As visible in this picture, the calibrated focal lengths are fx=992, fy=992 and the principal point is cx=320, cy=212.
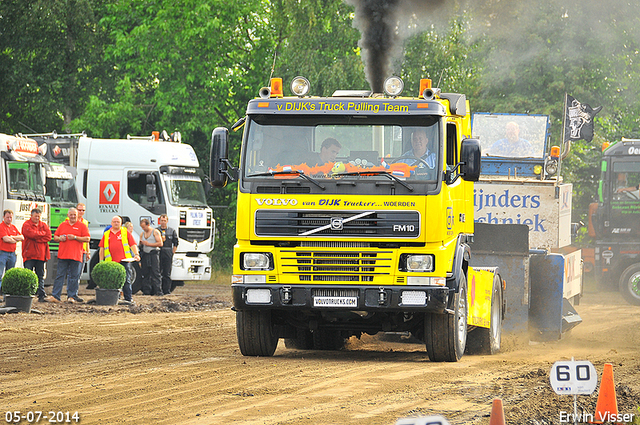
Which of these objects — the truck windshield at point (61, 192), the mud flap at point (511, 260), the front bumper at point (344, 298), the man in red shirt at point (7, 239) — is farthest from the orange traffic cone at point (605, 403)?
the truck windshield at point (61, 192)

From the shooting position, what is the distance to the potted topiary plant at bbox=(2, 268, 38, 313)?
1653 cm

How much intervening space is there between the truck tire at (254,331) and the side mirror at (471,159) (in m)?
2.82

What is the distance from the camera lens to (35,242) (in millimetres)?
18688

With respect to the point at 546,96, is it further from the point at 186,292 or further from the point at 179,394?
the point at 179,394

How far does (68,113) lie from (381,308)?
2830 cm

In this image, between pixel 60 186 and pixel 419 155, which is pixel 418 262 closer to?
pixel 419 155

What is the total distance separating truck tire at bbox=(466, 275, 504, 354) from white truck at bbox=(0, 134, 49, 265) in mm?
11021

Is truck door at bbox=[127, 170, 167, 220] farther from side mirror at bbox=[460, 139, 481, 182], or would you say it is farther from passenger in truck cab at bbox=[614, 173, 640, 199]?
side mirror at bbox=[460, 139, 481, 182]

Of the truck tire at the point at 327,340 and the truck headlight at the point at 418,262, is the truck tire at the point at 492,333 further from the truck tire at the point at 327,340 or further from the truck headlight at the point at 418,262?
the truck headlight at the point at 418,262

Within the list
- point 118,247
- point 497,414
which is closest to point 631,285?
point 118,247

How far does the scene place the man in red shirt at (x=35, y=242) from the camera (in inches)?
730

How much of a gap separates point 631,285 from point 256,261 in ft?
55.4

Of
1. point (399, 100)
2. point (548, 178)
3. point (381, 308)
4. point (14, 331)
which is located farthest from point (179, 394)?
point (548, 178)

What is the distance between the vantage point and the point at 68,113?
36.6m
